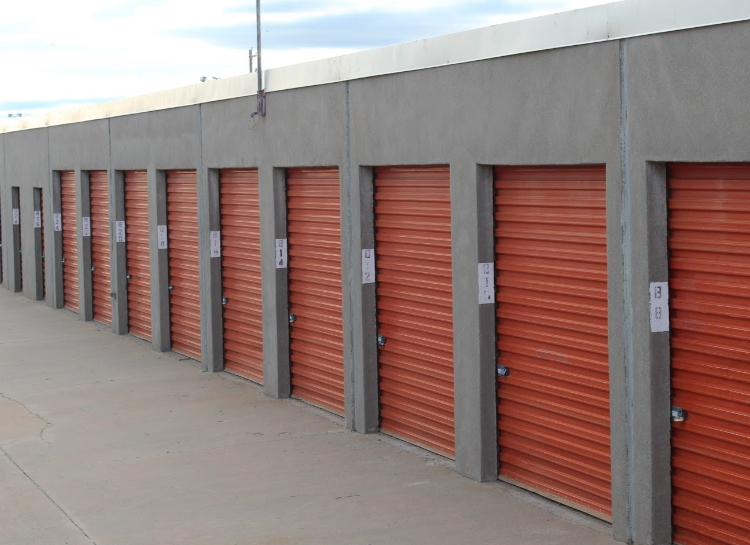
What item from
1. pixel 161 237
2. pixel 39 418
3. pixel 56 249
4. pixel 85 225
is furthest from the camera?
pixel 56 249

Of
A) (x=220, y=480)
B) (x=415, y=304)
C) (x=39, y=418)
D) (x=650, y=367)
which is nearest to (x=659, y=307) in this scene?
(x=650, y=367)

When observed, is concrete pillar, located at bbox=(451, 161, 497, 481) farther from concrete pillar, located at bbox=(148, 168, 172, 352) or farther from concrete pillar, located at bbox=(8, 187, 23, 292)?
concrete pillar, located at bbox=(8, 187, 23, 292)

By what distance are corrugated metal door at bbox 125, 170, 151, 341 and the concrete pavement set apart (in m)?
3.59

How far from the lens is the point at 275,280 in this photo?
41.4 ft

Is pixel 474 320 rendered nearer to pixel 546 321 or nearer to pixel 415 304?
pixel 546 321

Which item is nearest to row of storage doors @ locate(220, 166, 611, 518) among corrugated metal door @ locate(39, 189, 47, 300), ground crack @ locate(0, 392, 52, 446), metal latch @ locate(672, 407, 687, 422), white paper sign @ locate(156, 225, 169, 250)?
metal latch @ locate(672, 407, 687, 422)

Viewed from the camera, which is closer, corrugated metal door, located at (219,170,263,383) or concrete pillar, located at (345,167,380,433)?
concrete pillar, located at (345,167,380,433)

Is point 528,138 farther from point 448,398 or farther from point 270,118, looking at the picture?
point 270,118

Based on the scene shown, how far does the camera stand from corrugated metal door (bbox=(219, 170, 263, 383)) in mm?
13539

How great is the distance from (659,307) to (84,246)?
14.3 meters

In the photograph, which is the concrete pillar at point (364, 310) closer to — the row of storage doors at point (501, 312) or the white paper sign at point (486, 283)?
the row of storage doors at point (501, 312)

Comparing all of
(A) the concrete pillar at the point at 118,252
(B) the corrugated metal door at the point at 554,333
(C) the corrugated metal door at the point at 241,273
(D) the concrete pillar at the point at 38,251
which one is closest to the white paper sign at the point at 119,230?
(A) the concrete pillar at the point at 118,252

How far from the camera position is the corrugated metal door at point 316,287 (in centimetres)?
1163

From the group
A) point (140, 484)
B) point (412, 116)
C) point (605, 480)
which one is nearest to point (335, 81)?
point (412, 116)
